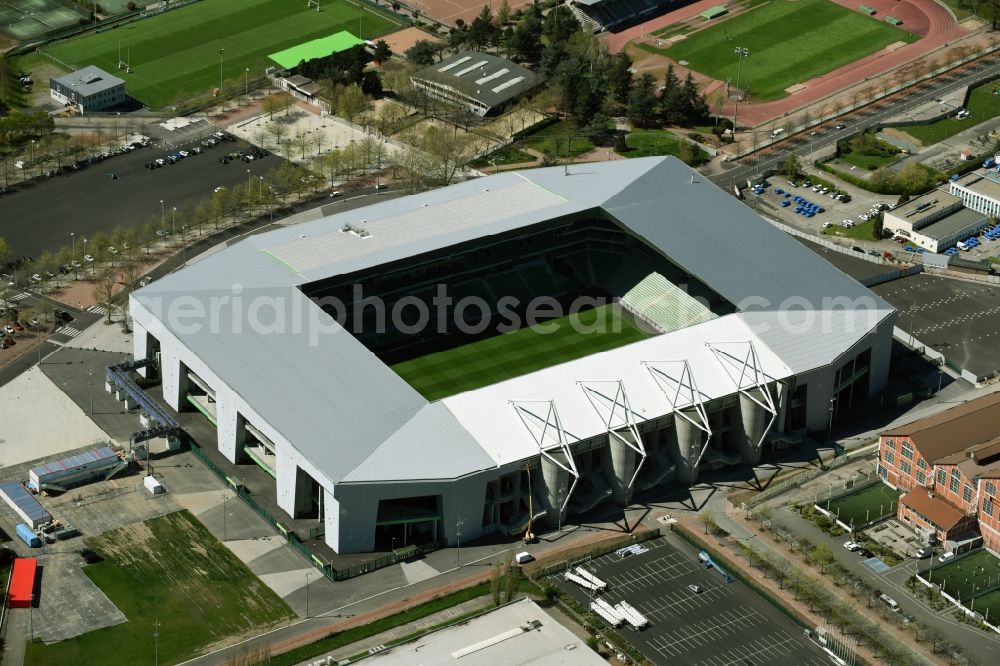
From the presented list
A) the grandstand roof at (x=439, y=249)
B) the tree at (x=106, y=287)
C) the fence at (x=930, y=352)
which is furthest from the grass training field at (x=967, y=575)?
the tree at (x=106, y=287)

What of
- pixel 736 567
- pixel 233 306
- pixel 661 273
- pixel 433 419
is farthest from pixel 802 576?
pixel 233 306

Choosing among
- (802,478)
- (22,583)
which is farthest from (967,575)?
(22,583)

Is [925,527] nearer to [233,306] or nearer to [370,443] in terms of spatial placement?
[370,443]

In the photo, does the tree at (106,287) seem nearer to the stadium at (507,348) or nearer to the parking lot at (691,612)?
the stadium at (507,348)

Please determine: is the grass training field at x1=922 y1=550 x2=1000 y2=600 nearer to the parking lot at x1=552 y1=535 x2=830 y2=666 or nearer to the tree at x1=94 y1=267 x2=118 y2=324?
the parking lot at x1=552 y1=535 x2=830 y2=666

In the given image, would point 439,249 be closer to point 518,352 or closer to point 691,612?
point 518,352

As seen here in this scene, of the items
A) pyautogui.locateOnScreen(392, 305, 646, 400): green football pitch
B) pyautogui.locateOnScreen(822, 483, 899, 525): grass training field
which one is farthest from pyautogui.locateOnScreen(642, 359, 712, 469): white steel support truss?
pyautogui.locateOnScreen(392, 305, 646, 400): green football pitch

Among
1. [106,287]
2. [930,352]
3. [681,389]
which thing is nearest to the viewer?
[681,389]
